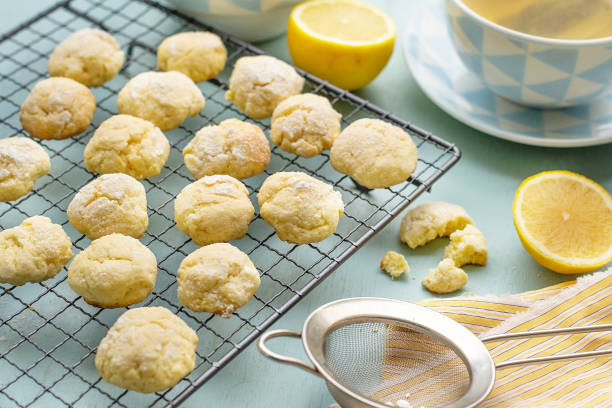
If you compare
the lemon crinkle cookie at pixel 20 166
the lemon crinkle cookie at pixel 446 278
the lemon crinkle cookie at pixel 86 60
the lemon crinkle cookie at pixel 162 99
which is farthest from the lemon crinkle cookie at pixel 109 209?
the lemon crinkle cookie at pixel 446 278

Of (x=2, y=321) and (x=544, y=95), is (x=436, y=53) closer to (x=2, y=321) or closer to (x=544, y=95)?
(x=544, y=95)

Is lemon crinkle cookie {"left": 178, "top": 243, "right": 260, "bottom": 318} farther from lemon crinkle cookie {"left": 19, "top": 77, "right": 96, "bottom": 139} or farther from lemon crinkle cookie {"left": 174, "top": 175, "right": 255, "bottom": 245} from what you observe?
lemon crinkle cookie {"left": 19, "top": 77, "right": 96, "bottom": 139}

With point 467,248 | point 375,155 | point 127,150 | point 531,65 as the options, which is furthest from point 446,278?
point 127,150

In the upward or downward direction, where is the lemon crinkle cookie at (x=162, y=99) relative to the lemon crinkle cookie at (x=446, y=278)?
upward

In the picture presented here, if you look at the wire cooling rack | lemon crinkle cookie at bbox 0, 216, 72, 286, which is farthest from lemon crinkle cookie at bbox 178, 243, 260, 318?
lemon crinkle cookie at bbox 0, 216, 72, 286

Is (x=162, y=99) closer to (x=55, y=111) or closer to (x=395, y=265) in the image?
(x=55, y=111)

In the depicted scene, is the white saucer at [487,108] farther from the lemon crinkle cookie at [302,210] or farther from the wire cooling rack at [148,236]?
the lemon crinkle cookie at [302,210]
